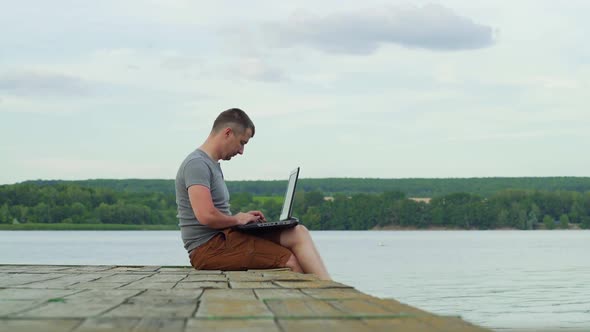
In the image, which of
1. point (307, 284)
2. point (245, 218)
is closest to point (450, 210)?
point (245, 218)

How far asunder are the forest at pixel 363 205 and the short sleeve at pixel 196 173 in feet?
271

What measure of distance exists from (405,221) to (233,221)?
4038 inches

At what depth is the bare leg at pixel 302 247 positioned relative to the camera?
262 inches

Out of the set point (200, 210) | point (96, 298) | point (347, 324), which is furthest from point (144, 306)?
point (200, 210)

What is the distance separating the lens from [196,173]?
6.44m

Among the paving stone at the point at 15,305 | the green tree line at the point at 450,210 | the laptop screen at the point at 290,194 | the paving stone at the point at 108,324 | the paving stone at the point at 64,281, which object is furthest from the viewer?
the green tree line at the point at 450,210

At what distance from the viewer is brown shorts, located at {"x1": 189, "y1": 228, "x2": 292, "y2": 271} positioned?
670 cm

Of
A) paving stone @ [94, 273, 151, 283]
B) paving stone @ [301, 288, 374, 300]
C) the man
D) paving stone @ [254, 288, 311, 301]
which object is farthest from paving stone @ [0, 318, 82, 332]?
the man

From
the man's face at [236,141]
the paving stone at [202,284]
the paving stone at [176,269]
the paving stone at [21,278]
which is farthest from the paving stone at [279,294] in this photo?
the paving stone at [176,269]

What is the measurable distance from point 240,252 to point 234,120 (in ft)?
3.27

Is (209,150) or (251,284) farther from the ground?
(209,150)

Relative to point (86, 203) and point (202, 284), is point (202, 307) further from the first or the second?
point (86, 203)

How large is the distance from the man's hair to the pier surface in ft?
4.76

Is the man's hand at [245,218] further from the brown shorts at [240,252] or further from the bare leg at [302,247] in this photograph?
the bare leg at [302,247]
